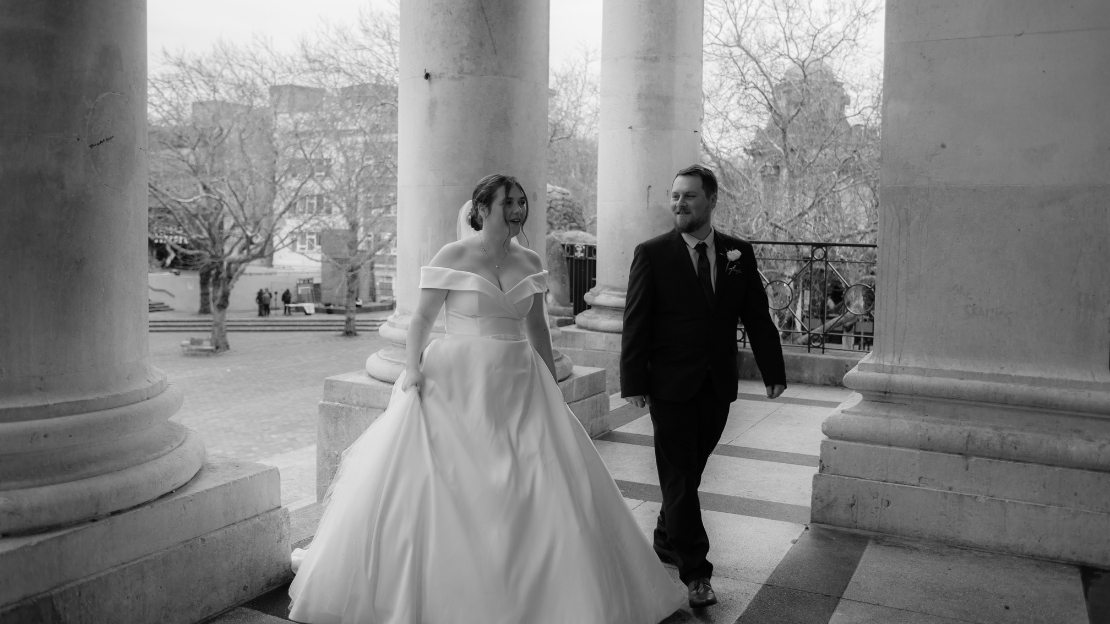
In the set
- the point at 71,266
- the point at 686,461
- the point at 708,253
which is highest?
the point at 708,253

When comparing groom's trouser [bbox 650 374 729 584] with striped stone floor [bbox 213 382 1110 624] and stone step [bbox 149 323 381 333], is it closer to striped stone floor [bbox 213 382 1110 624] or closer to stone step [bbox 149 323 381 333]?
striped stone floor [bbox 213 382 1110 624]

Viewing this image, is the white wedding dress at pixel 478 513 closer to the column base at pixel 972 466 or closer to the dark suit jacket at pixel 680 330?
the dark suit jacket at pixel 680 330

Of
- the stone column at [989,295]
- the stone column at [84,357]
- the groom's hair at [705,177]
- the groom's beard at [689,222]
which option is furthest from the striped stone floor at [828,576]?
the groom's hair at [705,177]

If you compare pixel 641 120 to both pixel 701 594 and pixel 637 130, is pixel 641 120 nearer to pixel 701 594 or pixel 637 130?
pixel 637 130

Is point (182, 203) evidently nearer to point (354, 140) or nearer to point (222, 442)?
point (354, 140)

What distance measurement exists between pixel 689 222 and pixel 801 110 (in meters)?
18.6

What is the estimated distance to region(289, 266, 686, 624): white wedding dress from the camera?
3.84m

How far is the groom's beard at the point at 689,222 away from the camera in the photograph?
14.8ft

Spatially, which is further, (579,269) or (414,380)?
(579,269)

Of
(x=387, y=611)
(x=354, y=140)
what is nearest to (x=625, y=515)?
(x=387, y=611)

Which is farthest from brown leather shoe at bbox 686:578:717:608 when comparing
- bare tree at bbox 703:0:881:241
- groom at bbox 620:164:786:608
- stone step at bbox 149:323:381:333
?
stone step at bbox 149:323:381:333

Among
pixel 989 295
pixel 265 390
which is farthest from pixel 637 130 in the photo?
pixel 265 390

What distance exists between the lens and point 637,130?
1109 centimetres

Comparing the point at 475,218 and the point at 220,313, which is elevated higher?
the point at 475,218
